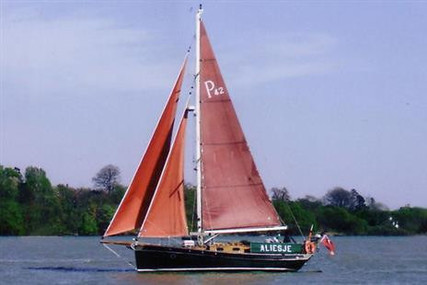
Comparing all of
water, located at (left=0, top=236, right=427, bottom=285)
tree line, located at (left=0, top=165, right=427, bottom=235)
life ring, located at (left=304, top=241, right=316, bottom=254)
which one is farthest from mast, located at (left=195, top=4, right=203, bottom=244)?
tree line, located at (left=0, top=165, right=427, bottom=235)

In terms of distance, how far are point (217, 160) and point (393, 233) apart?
102861mm

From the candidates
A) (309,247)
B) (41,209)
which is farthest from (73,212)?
(309,247)

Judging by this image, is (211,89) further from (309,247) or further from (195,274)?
(309,247)

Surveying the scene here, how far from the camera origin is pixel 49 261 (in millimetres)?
68375

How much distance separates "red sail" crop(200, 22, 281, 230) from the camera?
51.1 meters

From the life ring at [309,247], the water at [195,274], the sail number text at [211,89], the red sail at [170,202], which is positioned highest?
the sail number text at [211,89]

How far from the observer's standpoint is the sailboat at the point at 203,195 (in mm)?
50750

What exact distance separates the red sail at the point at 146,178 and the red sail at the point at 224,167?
1.27m

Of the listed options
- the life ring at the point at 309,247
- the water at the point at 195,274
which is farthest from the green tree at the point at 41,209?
the life ring at the point at 309,247

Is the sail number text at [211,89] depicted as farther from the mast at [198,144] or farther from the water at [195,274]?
the water at [195,274]

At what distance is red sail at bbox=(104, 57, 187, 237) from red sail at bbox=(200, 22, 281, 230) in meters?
1.27

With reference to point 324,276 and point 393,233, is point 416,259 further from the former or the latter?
point 393,233

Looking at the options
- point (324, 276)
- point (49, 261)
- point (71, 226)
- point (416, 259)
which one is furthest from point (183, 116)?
point (71, 226)

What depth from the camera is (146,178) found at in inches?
2012
